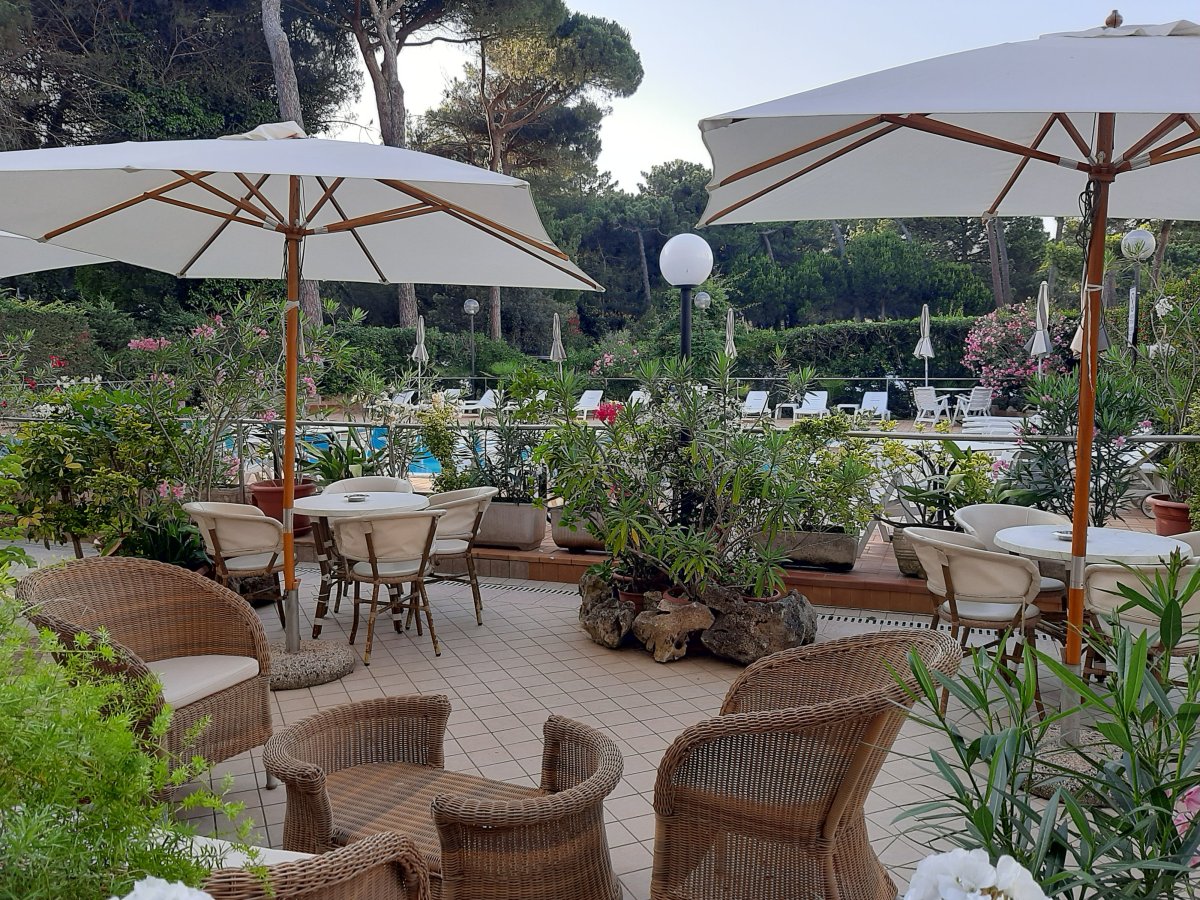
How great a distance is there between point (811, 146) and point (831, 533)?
292 cm

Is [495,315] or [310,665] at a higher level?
[495,315]

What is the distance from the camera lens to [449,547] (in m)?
5.25

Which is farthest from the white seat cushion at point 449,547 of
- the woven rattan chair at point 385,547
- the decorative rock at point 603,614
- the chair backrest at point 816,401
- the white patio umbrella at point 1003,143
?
the chair backrest at point 816,401

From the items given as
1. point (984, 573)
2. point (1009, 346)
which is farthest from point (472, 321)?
point (984, 573)

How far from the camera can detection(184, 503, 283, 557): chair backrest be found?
15.3ft

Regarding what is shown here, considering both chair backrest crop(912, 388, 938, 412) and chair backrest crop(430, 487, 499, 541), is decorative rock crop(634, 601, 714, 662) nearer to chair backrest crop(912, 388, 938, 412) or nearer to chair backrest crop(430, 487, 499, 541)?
chair backrest crop(430, 487, 499, 541)

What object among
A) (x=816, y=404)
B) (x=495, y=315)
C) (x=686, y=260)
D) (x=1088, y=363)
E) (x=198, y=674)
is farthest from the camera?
(x=495, y=315)

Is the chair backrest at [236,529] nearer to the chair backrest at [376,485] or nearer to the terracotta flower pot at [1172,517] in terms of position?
the chair backrest at [376,485]

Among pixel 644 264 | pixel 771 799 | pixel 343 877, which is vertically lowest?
pixel 771 799

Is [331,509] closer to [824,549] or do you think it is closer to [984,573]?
[824,549]

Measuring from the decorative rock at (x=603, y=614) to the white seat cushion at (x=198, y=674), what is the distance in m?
2.00

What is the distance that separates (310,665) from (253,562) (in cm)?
98

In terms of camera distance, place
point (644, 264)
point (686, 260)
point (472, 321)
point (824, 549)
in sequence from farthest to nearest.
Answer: point (644, 264) → point (472, 321) → point (686, 260) → point (824, 549)

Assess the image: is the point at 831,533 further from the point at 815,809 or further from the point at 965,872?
the point at 965,872
